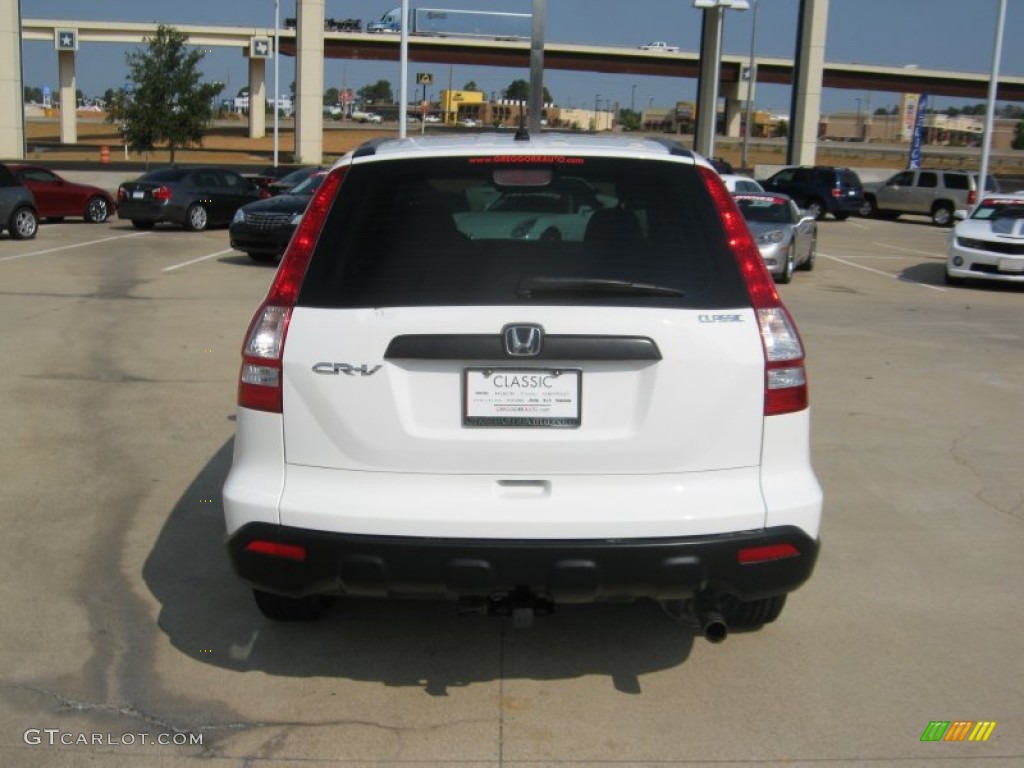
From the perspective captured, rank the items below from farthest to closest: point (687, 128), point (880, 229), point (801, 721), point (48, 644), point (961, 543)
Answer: point (687, 128) < point (880, 229) < point (961, 543) < point (48, 644) < point (801, 721)

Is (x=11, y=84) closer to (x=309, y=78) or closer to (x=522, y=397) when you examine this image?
(x=309, y=78)

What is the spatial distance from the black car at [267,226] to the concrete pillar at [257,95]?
6695 centimetres

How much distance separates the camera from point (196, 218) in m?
25.0

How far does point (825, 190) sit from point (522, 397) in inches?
1378

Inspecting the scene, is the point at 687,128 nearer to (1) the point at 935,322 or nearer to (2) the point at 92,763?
(1) the point at 935,322

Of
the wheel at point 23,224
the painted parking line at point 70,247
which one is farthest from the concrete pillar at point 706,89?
the wheel at point 23,224

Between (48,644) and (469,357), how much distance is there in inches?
84.3

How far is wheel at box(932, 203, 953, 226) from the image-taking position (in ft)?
118

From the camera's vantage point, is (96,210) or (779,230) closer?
(779,230)

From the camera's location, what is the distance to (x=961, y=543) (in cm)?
566

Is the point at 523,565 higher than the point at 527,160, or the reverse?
the point at 527,160

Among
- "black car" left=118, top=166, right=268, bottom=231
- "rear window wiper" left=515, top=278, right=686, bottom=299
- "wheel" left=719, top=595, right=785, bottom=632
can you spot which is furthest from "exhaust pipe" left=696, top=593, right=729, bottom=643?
"black car" left=118, top=166, right=268, bottom=231

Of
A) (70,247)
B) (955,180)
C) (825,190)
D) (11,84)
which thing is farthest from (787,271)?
(11,84)

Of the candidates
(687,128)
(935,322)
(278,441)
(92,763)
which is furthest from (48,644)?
(687,128)
